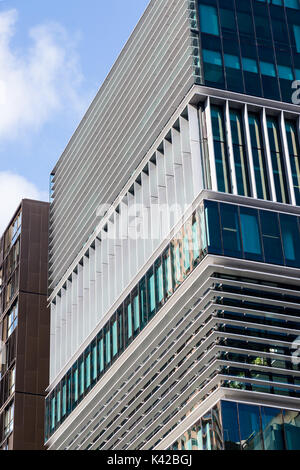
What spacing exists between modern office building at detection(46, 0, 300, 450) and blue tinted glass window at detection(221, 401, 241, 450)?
0.07 meters

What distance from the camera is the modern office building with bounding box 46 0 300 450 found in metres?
52.6

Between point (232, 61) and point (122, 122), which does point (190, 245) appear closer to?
point (232, 61)

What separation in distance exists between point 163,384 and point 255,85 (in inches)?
695

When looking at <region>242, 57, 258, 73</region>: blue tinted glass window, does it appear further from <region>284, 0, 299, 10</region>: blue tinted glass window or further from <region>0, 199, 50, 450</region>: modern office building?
<region>0, 199, 50, 450</region>: modern office building

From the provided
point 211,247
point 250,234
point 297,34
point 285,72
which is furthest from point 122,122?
point 211,247

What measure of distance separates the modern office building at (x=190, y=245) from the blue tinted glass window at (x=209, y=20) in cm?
8

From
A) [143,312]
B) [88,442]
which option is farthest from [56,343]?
[143,312]

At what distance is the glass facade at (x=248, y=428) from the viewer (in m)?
49.7

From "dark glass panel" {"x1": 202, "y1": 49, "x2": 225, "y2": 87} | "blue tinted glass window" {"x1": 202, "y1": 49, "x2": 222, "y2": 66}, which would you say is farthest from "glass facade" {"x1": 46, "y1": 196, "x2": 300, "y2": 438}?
"blue tinted glass window" {"x1": 202, "y1": 49, "x2": 222, "y2": 66}

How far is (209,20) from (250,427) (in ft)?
80.3

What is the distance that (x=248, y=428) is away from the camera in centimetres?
5012

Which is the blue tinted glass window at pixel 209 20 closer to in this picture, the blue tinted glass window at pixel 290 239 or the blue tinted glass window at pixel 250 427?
the blue tinted glass window at pixel 290 239

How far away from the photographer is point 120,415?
202 ft

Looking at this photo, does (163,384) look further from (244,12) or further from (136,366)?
(244,12)
